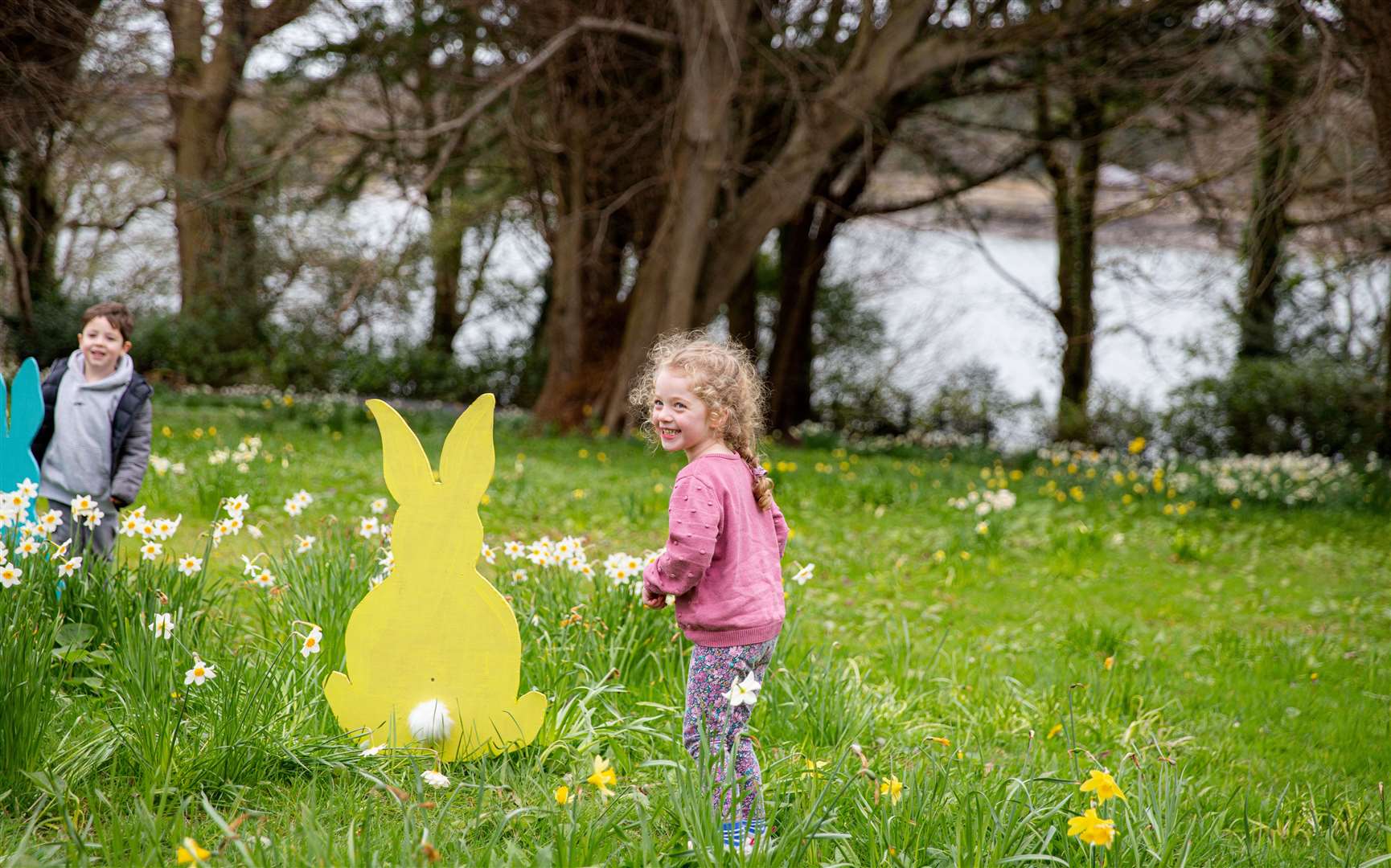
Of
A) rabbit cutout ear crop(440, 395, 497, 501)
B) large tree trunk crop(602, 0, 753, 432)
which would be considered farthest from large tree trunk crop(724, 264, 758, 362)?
rabbit cutout ear crop(440, 395, 497, 501)

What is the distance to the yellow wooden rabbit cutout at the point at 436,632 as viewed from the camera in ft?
8.84

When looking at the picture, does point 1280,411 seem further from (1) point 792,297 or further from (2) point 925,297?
(2) point 925,297

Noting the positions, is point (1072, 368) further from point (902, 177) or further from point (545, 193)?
point (545, 193)

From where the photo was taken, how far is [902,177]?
1836 cm

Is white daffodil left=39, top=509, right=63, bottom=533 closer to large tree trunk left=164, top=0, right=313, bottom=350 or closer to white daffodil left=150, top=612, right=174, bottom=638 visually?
white daffodil left=150, top=612, right=174, bottom=638

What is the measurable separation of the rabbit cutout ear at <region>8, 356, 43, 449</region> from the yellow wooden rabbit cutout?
68.1 inches

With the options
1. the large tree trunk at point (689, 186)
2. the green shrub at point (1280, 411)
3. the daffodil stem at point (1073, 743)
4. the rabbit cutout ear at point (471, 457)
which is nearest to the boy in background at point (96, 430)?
the rabbit cutout ear at point (471, 457)

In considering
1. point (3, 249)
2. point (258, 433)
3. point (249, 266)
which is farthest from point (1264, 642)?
point (3, 249)

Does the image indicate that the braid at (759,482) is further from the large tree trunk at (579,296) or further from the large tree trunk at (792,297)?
the large tree trunk at (792,297)

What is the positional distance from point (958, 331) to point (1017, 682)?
578 inches

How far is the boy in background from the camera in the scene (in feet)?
13.3

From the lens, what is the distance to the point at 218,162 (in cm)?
1253

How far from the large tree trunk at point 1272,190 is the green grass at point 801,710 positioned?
2.57 metres

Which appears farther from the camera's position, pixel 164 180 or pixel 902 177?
pixel 902 177
